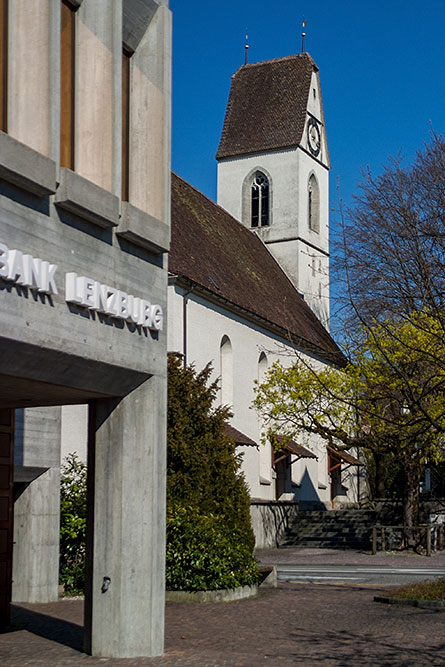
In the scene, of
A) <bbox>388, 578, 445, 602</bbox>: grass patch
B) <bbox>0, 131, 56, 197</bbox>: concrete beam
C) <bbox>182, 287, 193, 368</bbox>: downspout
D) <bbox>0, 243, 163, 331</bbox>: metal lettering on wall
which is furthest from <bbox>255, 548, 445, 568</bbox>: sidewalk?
<bbox>0, 131, 56, 197</bbox>: concrete beam

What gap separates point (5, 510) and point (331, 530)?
2490 centimetres

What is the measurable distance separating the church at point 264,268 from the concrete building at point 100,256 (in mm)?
19808

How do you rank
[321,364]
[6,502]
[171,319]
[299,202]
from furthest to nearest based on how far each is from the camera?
[299,202]
[321,364]
[171,319]
[6,502]

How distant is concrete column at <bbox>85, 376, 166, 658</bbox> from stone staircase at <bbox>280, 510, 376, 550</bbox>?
23657 mm

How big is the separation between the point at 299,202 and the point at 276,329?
11602 millimetres

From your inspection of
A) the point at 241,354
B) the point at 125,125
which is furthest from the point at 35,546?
the point at 241,354

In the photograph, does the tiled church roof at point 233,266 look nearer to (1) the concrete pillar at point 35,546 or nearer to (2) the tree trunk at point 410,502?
(2) the tree trunk at point 410,502

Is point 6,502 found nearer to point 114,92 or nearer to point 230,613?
point 230,613

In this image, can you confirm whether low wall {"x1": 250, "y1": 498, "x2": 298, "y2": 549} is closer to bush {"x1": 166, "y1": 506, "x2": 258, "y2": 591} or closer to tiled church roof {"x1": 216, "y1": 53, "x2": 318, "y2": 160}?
bush {"x1": 166, "y1": 506, "x2": 258, "y2": 591}

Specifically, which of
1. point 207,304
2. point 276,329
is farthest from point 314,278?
point 207,304

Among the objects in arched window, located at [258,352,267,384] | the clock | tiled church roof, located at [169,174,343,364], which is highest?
the clock

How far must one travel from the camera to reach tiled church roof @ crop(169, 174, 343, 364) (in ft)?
114

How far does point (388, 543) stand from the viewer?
102 feet

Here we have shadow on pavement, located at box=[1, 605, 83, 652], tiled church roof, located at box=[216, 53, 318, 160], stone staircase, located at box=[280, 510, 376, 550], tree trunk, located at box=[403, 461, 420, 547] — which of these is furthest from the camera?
tiled church roof, located at box=[216, 53, 318, 160]
